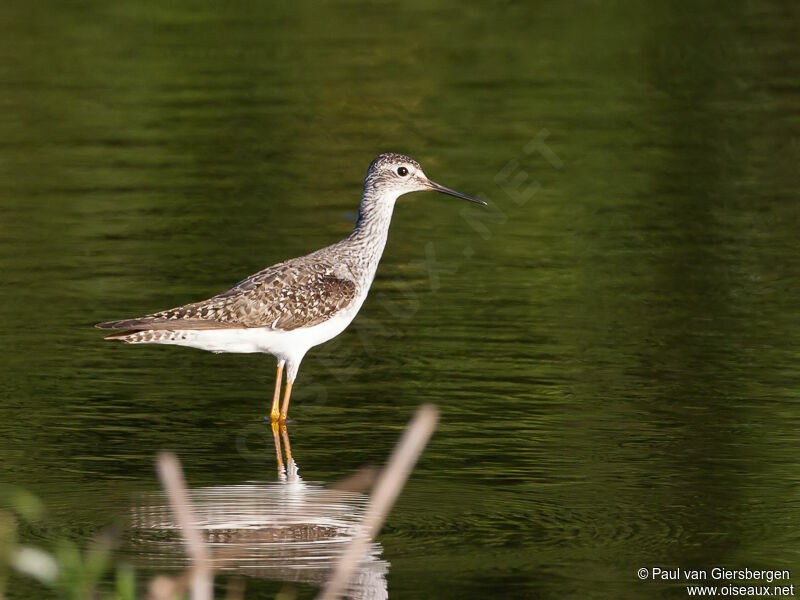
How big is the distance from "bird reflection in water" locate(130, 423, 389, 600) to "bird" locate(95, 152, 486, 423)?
171cm

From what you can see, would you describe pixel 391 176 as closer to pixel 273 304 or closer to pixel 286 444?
pixel 273 304

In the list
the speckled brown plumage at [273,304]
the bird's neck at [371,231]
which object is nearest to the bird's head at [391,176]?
the bird's neck at [371,231]

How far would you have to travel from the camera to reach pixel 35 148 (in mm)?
24438

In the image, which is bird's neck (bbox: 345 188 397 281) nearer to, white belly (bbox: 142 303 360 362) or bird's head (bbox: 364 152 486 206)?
bird's head (bbox: 364 152 486 206)

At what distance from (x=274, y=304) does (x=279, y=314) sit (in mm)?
92

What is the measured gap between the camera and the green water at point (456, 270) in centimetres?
1067

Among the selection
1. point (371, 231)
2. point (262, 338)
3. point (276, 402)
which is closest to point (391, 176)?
point (371, 231)

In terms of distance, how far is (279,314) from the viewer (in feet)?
42.7

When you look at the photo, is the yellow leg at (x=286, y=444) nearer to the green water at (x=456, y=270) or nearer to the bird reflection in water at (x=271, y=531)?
the green water at (x=456, y=270)

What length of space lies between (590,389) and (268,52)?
19.4 m

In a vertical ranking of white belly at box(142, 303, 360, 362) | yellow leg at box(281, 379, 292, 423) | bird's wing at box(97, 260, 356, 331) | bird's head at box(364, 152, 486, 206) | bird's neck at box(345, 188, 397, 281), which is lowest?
yellow leg at box(281, 379, 292, 423)

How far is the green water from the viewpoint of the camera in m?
10.7

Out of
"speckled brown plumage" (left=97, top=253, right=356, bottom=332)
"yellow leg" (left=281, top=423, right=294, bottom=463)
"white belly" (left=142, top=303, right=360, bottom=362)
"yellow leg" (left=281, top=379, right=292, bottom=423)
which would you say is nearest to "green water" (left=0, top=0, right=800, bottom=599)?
"yellow leg" (left=281, top=423, right=294, bottom=463)

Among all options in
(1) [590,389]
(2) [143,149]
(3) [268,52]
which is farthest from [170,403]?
(3) [268,52]
